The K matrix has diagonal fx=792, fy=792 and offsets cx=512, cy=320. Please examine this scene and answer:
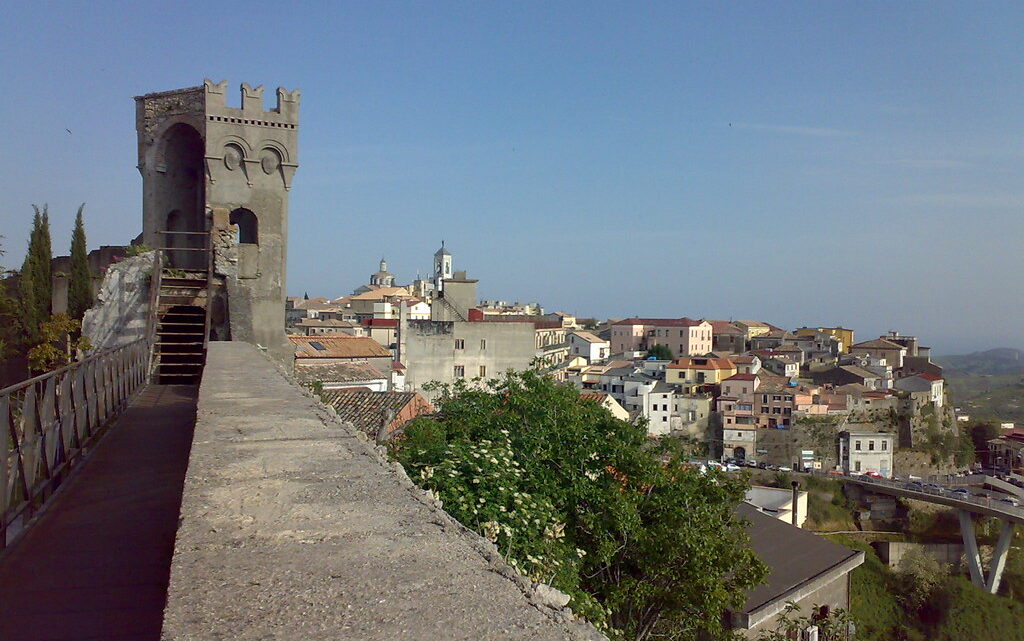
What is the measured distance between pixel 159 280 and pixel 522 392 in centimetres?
693

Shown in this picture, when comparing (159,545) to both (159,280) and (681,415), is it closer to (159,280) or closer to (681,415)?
(159,280)

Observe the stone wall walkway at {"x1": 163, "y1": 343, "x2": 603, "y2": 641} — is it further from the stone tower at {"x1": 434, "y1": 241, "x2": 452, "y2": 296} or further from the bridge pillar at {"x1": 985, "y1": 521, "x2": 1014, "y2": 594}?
the stone tower at {"x1": 434, "y1": 241, "x2": 452, "y2": 296}

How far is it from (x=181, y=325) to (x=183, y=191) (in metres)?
7.74

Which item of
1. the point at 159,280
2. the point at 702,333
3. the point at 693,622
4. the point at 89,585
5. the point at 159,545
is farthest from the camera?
the point at 702,333

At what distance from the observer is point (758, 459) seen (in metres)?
65.1

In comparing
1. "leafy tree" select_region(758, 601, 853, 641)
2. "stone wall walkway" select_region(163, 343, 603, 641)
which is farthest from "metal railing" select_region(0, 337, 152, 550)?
"leafy tree" select_region(758, 601, 853, 641)

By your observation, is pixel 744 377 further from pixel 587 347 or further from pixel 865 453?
pixel 587 347

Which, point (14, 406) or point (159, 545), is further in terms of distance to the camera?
point (14, 406)

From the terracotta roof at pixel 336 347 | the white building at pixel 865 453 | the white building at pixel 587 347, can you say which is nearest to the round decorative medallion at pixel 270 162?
the terracotta roof at pixel 336 347

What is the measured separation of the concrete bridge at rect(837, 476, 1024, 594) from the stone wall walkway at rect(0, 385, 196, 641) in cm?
5367

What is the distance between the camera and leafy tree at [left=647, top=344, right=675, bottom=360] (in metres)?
90.6

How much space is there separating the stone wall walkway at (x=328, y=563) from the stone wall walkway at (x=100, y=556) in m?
0.59

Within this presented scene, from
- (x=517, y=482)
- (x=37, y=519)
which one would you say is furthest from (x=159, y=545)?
(x=517, y=482)

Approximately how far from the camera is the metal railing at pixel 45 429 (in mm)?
4113
